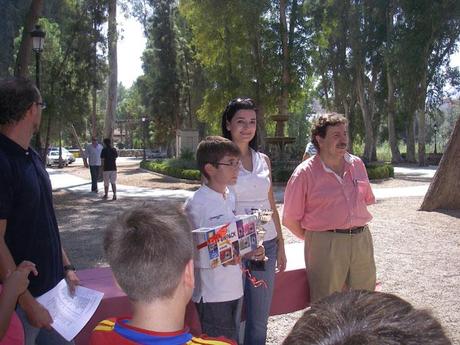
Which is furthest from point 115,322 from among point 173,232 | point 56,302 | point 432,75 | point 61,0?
point 432,75

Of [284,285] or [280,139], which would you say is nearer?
[284,285]

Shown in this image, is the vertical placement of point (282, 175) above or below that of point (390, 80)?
below

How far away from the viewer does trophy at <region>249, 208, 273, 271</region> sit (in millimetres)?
2826

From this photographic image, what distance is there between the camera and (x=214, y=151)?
279 cm

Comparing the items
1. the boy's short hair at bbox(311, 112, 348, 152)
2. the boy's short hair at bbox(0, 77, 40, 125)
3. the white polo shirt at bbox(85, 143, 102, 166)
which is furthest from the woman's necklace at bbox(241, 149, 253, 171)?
the white polo shirt at bbox(85, 143, 102, 166)

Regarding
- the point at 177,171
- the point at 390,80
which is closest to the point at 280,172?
the point at 177,171

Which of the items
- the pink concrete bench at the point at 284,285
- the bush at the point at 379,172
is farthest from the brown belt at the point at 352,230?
the bush at the point at 379,172

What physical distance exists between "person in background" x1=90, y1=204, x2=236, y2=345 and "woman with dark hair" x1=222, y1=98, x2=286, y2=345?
4.58ft

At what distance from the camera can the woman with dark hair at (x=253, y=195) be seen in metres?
3.08

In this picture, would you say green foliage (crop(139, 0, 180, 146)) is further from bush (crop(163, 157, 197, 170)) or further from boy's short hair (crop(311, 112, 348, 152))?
boy's short hair (crop(311, 112, 348, 152))

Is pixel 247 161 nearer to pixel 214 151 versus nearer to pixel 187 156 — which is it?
pixel 214 151

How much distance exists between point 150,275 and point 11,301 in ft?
2.32

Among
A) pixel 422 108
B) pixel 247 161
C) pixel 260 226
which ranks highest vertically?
pixel 422 108

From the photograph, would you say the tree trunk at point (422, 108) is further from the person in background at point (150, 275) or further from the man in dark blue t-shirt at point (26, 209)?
the person in background at point (150, 275)
